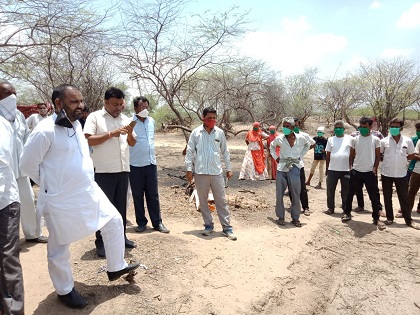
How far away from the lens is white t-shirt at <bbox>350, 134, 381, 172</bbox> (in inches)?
228

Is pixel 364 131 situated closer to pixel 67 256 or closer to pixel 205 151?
pixel 205 151

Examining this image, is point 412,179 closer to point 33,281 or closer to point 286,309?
point 286,309

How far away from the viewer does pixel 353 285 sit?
422cm

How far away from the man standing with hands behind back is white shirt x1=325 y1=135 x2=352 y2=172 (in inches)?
163

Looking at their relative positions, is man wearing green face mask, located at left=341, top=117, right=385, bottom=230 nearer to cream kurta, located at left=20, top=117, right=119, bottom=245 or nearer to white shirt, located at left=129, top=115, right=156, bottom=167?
white shirt, located at left=129, top=115, right=156, bottom=167

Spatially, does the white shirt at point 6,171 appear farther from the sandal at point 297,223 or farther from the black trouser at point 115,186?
the sandal at point 297,223

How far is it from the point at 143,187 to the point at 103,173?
3.53 ft

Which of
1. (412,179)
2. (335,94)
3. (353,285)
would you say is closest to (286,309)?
(353,285)

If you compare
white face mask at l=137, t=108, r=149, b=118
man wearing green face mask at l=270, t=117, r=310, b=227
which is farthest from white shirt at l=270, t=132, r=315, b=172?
white face mask at l=137, t=108, r=149, b=118

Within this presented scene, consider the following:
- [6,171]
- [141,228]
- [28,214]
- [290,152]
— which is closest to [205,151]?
[141,228]

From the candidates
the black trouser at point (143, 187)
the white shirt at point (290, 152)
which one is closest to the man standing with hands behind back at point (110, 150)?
the black trouser at point (143, 187)

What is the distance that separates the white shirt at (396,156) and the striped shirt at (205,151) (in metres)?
2.93

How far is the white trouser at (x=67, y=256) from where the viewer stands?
9.00 ft

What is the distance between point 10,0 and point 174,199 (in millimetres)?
4958
